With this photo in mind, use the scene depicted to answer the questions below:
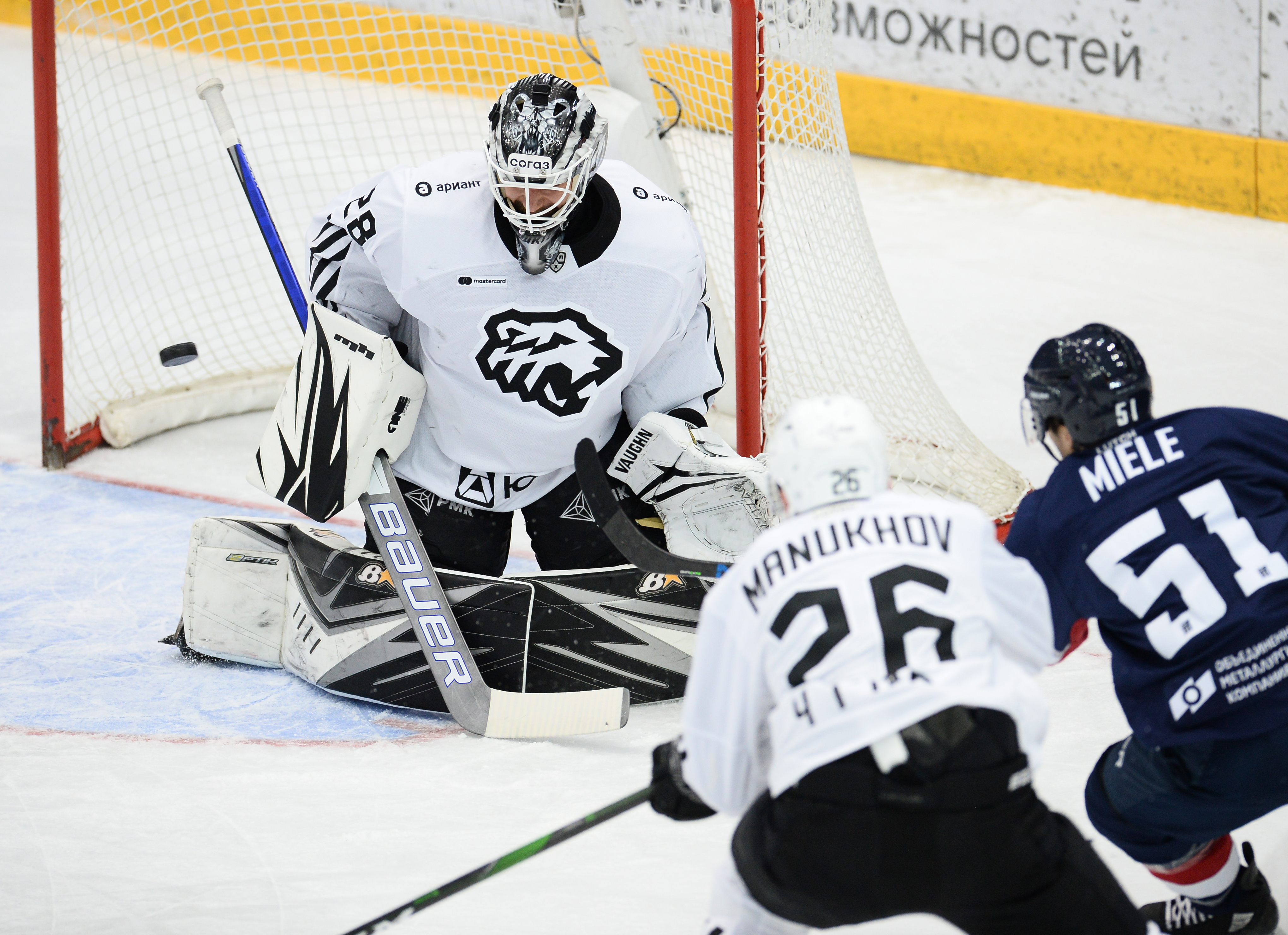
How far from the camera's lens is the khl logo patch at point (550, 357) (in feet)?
9.09

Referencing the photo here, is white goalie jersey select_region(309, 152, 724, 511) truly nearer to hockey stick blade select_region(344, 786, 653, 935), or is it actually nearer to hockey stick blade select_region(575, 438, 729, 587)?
hockey stick blade select_region(575, 438, 729, 587)

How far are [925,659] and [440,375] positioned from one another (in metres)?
1.56

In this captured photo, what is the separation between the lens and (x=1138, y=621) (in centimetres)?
190

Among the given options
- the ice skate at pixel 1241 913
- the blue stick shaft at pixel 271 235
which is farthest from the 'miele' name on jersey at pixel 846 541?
the blue stick shaft at pixel 271 235

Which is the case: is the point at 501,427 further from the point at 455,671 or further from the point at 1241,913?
the point at 1241,913

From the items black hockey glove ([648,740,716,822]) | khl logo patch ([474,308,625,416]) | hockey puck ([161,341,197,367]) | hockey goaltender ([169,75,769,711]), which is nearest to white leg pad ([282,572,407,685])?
hockey goaltender ([169,75,769,711])

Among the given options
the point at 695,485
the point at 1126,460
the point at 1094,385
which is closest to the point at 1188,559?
the point at 1126,460

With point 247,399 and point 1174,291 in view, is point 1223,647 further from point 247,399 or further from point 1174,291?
point 1174,291

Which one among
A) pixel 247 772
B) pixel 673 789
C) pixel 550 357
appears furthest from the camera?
pixel 550 357

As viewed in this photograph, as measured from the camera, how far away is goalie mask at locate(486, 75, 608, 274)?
2.60 meters

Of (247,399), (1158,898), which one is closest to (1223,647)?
(1158,898)

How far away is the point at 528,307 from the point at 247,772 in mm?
1003

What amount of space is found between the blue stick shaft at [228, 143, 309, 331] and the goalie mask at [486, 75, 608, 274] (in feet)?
2.67

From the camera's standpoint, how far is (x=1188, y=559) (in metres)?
1.83
